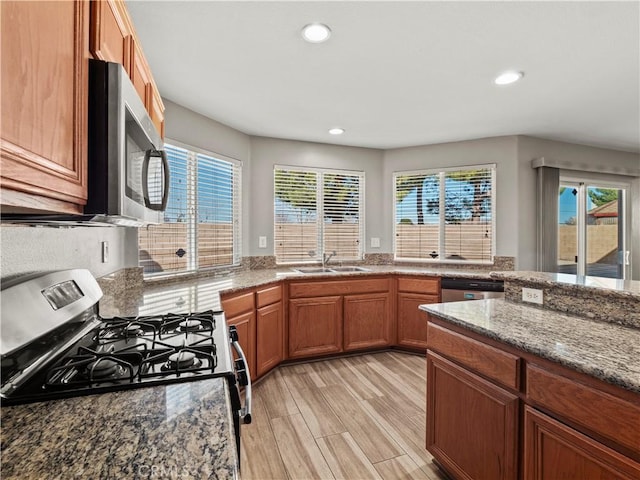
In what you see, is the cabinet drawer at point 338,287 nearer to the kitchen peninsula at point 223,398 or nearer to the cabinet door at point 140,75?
the kitchen peninsula at point 223,398

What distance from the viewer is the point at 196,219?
2.91m

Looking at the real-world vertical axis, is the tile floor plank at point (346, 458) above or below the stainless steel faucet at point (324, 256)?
below

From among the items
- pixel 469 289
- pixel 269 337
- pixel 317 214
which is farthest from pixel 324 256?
pixel 469 289

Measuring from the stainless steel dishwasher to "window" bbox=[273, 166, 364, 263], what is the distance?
49.6 inches

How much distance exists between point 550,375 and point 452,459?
761 mm

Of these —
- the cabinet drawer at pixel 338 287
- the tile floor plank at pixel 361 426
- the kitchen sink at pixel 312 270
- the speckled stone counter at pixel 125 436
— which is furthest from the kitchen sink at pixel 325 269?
the speckled stone counter at pixel 125 436

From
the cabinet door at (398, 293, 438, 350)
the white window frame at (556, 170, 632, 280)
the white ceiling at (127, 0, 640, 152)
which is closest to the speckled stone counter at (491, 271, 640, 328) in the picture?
the white ceiling at (127, 0, 640, 152)

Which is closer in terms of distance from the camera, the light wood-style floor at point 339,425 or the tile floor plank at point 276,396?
the light wood-style floor at point 339,425

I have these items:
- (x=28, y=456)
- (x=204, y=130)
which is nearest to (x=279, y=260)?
(x=204, y=130)

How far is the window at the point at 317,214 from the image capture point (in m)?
3.79

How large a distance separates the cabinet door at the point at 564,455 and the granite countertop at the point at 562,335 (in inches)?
8.5

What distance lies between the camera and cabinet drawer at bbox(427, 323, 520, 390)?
125cm

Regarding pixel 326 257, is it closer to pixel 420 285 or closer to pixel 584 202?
pixel 420 285

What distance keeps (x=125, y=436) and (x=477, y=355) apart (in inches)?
52.7
